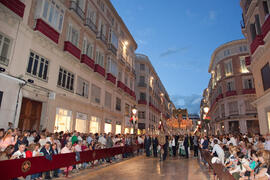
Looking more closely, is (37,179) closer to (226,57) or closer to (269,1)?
(269,1)

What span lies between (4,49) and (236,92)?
38.1 m

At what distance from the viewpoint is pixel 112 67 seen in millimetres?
25641

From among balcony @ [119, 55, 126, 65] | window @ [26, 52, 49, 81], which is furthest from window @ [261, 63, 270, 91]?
balcony @ [119, 55, 126, 65]

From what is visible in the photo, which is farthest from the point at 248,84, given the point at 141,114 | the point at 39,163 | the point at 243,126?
the point at 39,163

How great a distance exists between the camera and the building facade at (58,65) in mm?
11875

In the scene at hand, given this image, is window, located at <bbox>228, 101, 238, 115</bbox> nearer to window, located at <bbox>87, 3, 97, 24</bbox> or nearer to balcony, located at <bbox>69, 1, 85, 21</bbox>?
window, located at <bbox>87, 3, 97, 24</bbox>

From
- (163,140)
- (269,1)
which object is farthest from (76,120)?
(269,1)

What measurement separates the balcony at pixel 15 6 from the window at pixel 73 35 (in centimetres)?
514

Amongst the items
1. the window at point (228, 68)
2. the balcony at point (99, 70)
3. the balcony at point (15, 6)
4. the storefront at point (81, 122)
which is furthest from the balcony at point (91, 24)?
the window at point (228, 68)

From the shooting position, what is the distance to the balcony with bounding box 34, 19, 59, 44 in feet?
44.9

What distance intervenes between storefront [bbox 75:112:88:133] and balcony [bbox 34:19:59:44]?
7.06m

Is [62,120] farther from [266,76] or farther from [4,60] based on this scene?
[266,76]

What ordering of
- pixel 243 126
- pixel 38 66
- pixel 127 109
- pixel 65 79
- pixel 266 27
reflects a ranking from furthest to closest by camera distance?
pixel 243 126 → pixel 127 109 → pixel 65 79 → pixel 38 66 → pixel 266 27

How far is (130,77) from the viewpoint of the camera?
110 ft
